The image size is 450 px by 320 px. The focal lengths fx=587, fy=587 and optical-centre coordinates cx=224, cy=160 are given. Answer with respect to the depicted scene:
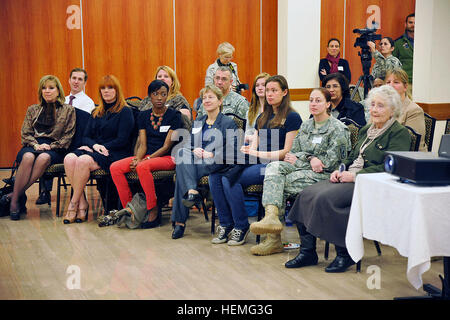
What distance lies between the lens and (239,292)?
11.1 feet

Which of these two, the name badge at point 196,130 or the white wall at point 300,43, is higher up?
the white wall at point 300,43

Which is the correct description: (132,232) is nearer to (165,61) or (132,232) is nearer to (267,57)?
(165,61)

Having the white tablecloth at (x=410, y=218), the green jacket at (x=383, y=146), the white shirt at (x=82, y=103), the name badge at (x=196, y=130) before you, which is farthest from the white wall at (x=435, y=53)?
the white shirt at (x=82, y=103)

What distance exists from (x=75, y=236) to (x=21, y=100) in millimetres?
3367

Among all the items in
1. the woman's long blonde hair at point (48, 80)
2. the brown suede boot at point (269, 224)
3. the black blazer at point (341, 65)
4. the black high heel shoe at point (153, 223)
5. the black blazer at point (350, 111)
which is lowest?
the black high heel shoe at point (153, 223)

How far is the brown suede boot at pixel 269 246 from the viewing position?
4.13m

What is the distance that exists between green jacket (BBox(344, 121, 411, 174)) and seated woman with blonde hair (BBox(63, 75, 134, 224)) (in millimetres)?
2301

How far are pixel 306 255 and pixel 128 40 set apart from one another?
4815 millimetres

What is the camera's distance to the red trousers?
489cm

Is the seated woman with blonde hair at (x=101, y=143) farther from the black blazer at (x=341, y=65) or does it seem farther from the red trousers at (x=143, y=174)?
the black blazer at (x=341, y=65)

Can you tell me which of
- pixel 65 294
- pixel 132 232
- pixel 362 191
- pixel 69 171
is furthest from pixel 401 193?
pixel 69 171

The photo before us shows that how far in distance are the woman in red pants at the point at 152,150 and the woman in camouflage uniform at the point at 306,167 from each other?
3.81 ft

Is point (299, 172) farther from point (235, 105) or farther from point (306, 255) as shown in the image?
point (235, 105)

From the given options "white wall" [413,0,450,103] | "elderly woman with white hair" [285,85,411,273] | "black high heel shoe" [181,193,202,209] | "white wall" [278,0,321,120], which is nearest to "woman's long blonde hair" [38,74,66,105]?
"black high heel shoe" [181,193,202,209]
